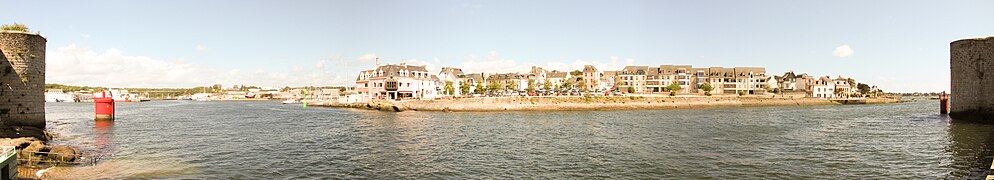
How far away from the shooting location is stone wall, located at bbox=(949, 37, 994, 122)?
41.9m

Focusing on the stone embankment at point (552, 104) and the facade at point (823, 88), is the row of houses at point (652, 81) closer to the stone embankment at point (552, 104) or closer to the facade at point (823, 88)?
the facade at point (823, 88)

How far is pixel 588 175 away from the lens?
19.8 metres

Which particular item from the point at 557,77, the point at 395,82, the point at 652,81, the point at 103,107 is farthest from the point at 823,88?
the point at 103,107

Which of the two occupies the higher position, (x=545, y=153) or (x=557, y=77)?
(x=557, y=77)

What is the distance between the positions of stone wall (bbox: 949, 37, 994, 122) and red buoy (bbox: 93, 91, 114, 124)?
77048 mm

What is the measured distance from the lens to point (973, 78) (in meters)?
43.5

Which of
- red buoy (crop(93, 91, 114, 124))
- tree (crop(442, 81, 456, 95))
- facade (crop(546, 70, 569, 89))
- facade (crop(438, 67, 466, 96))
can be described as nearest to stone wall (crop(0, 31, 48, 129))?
red buoy (crop(93, 91, 114, 124))

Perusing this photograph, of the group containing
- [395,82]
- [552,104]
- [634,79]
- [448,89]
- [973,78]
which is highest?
[634,79]

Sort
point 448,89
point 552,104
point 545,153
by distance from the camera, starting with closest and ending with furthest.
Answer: point 545,153 → point 552,104 → point 448,89

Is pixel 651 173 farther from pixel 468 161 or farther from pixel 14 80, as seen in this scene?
pixel 14 80

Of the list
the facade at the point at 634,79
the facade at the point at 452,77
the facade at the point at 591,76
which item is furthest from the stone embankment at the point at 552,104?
the facade at the point at 591,76

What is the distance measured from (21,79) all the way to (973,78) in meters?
69.9

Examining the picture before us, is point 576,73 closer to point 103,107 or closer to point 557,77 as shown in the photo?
point 557,77

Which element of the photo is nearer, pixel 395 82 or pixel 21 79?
pixel 21 79
